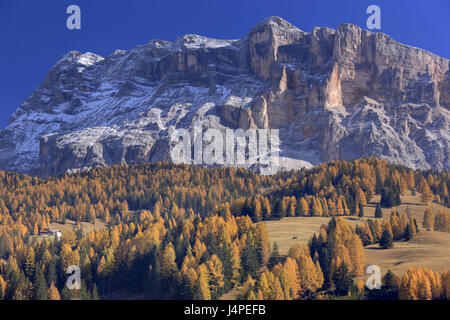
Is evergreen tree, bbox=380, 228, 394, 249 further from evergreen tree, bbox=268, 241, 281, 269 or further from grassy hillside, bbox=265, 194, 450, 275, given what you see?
evergreen tree, bbox=268, 241, 281, 269

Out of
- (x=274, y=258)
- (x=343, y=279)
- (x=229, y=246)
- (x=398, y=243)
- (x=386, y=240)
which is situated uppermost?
(x=386, y=240)

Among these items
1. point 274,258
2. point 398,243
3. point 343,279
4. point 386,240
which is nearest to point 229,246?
point 274,258

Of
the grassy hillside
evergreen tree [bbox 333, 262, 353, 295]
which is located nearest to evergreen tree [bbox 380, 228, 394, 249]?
the grassy hillside

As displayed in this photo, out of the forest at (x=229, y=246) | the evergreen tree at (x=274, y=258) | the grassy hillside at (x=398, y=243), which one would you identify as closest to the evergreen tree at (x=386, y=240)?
the forest at (x=229, y=246)

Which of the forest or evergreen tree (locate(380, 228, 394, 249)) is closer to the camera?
the forest

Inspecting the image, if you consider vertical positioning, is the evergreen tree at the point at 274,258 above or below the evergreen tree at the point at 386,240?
below

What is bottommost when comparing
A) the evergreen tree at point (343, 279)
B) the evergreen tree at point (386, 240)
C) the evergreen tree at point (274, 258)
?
the evergreen tree at point (343, 279)

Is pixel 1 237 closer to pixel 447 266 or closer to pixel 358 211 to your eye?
pixel 358 211

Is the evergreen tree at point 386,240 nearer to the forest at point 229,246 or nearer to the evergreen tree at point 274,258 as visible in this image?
the forest at point 229,246

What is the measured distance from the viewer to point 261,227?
389 ft

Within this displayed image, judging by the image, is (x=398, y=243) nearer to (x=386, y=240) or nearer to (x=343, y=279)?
(x=386, y=240)
